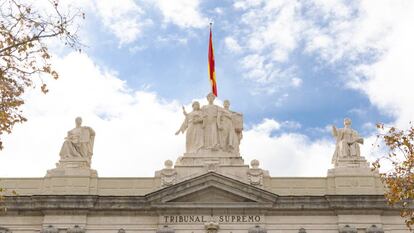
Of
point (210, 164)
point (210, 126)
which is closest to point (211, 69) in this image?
point (210, 126)

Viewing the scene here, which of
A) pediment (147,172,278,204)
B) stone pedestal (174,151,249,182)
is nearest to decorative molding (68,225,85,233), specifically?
pediment (147,172,278,204)

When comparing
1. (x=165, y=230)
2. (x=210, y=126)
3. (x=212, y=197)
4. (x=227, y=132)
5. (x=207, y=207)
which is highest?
(x=210, y=126)

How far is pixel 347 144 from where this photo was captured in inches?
1160

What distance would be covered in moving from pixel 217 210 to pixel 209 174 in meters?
1.61

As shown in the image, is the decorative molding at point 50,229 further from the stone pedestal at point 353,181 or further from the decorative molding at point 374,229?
the decorative molding at point 374,229

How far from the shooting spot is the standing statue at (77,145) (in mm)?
29484

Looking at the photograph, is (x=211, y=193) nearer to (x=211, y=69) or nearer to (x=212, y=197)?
(x=212, y=197)

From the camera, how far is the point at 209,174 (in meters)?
28.0

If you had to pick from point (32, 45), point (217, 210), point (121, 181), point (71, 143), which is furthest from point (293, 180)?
point (32, 45)

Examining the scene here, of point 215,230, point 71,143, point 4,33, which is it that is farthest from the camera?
point 71,143

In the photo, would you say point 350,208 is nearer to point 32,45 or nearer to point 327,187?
point 327,187

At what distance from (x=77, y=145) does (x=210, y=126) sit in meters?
6.27

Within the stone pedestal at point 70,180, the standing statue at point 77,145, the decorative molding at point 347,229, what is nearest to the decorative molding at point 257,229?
→ the decorative molding at point 347,229

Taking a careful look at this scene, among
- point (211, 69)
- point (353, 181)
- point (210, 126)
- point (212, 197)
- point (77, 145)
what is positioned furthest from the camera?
point (211, 69)
